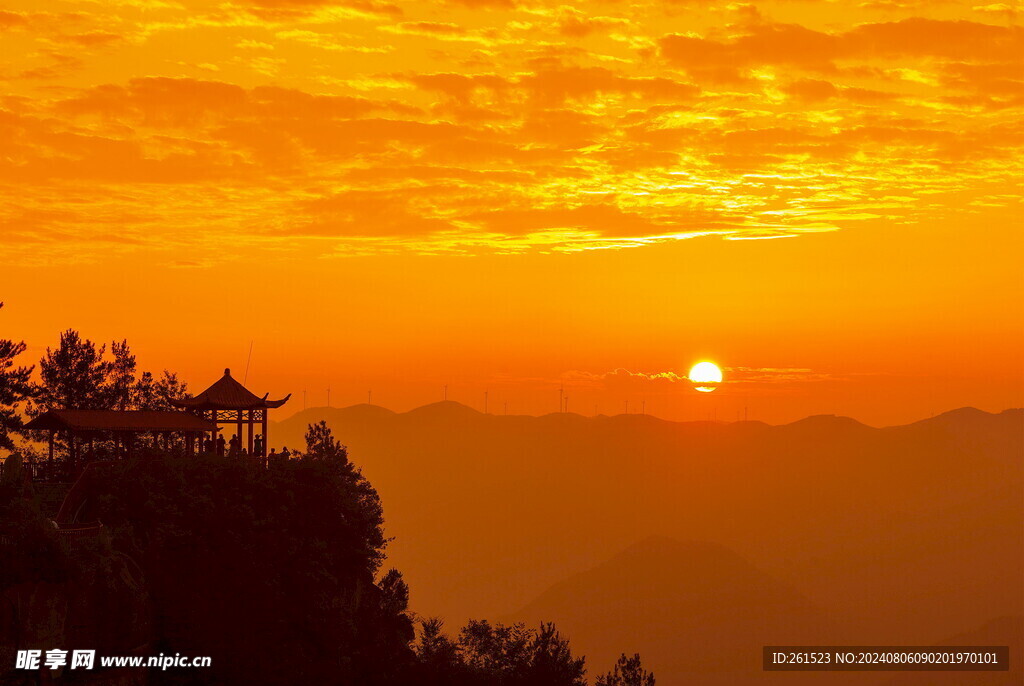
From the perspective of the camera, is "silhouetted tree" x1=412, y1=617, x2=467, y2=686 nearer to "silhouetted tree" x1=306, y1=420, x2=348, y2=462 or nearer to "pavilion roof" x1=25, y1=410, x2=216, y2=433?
"silhouetted tree" x1=306, y1=420, x2=348, y2=462

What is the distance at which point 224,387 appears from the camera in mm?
61594

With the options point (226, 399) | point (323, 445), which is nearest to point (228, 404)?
point (226, 399)

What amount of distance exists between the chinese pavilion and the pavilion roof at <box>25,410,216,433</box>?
2.32 metres

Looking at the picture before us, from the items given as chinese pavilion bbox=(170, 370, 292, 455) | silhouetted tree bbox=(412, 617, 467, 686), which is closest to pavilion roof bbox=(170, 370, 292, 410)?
chinese pavilion bbox=(170, 370, 292, 455)

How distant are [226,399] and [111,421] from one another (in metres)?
7.54

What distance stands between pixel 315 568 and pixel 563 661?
1930 centimetres

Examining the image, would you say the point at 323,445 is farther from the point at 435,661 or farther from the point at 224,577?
the point at 224,577

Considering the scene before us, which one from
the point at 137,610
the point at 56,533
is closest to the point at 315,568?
the point at 137,610

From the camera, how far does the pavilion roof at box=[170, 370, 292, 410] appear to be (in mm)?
60656

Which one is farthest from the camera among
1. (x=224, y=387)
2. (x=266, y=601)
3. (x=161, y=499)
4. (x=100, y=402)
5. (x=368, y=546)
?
(x=100, y=402)

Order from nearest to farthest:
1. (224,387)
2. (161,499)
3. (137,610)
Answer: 1. (137,610)
2. (161,499)
3. (224,387)

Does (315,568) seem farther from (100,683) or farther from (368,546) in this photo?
(100,683)

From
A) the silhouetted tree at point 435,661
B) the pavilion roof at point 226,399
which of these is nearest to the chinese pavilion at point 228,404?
the pavilion roof at point 226,399

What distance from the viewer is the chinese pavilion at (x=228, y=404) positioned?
6075 centimetres
